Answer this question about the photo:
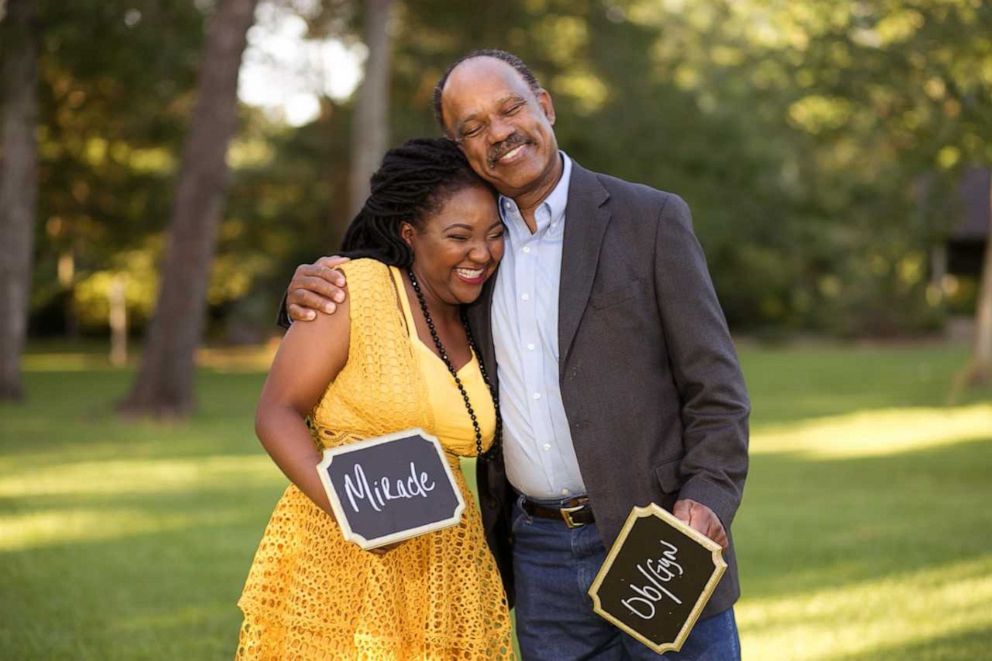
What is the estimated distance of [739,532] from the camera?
9.46 meters

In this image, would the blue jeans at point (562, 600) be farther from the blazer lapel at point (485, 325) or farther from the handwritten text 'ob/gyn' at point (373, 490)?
the handwritten text 'ob/gyn' at point (373, 490)

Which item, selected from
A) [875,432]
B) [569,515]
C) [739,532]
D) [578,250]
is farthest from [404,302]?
[875,432]

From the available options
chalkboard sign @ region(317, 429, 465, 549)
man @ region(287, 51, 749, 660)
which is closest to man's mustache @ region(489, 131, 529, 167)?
man @ region(287, 51, 749, 660)

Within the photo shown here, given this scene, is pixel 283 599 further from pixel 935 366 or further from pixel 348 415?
pixel 935 366

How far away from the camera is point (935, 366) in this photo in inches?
1094

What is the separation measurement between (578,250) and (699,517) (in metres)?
0.76

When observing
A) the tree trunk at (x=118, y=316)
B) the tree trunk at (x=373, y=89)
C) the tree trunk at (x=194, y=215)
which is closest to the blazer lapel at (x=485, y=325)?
the tree trunk at (x=194, y=215)

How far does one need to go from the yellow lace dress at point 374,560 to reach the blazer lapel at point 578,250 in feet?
1.18

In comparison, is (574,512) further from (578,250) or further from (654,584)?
(578,250)

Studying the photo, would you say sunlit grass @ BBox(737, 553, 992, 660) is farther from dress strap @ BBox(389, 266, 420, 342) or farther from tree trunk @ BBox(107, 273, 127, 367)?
tree trunk @ BBox(107, 273, 127, 367)

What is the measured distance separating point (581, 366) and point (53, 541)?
6.84 metres

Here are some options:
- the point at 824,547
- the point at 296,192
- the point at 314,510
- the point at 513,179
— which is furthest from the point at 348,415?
the point at 296,192

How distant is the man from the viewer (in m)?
3.13

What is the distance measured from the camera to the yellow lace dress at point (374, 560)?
326 centimetres
